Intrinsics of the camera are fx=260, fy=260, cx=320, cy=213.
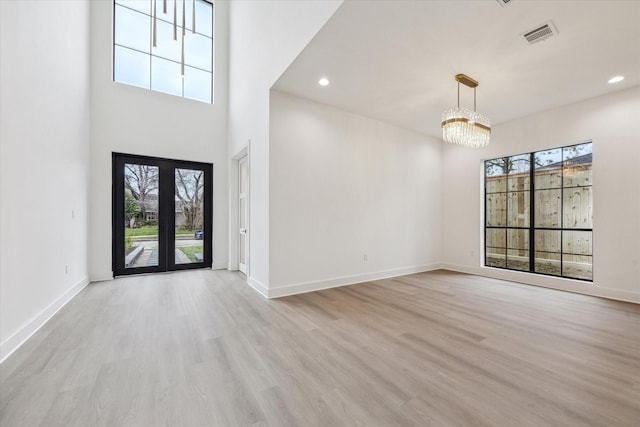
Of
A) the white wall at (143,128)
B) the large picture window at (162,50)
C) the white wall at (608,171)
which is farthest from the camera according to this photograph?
the large picture window at (162,50)

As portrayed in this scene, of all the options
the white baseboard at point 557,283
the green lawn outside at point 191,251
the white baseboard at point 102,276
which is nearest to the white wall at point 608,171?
the white baseboard at point 557,283

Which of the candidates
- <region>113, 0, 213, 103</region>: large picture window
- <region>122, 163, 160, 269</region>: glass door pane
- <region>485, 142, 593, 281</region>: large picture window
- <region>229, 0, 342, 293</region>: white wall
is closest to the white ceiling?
<region>229, 0, 342, 293</region>: white wall

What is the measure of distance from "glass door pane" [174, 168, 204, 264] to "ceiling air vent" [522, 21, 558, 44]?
5.68 m

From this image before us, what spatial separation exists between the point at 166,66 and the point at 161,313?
5.22m

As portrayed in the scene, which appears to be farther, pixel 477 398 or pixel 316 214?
pixel 316 214

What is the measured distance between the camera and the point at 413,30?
2562mm

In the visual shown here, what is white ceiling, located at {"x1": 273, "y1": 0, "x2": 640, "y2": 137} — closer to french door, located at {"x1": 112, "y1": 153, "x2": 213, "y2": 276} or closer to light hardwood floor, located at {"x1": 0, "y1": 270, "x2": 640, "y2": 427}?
light hardwood floor, located at {"x1": 0, "y1": 270, "x2": 640, "y2": 427}

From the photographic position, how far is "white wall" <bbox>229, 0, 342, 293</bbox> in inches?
116

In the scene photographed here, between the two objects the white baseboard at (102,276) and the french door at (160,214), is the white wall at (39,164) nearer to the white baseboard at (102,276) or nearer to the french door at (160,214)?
the white baseboard at (102,276)

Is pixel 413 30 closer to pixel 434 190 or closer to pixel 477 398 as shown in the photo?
pixel 477 398

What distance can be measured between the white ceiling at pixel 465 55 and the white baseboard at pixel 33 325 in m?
3.78

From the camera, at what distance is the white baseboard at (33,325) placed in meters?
2.13

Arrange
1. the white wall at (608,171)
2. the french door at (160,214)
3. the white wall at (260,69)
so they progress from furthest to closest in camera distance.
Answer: the french door at (160,214), the white wall at (608,171), the white wall at (260,69)

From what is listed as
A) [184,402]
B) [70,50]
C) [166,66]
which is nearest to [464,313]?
[184,402]
